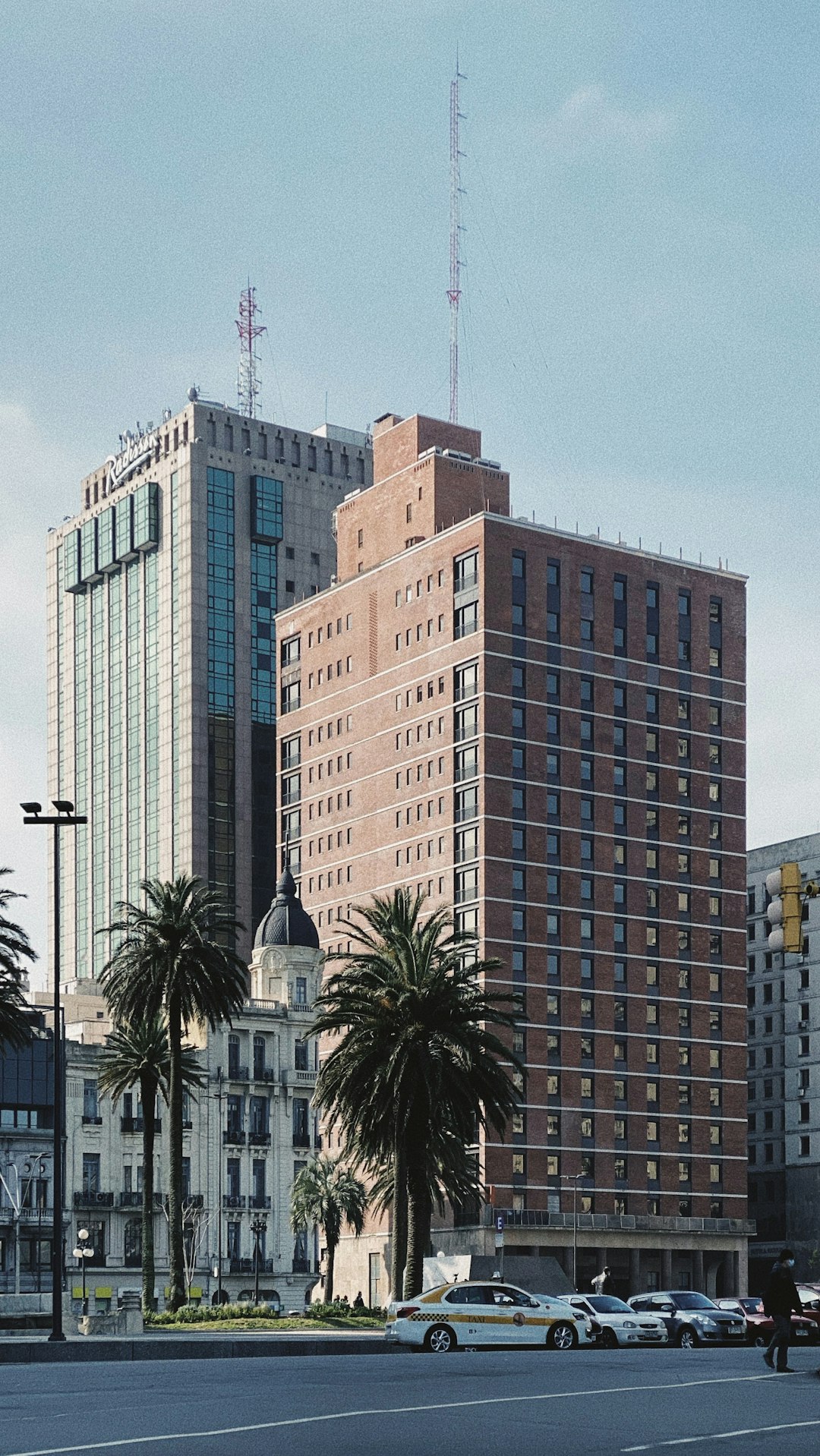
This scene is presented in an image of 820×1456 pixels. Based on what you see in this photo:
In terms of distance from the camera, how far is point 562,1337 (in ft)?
171

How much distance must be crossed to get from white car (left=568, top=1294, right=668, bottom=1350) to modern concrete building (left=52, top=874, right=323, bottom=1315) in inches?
2374

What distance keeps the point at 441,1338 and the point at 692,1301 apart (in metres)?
→ 19.3

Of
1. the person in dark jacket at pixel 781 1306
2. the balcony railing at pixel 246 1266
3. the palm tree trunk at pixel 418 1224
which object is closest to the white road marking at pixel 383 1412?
the person in dark jacket at pixel 781 1306

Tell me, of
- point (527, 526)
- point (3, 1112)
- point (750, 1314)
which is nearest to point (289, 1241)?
point (3, 1112)

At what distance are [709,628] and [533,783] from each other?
20483 mm

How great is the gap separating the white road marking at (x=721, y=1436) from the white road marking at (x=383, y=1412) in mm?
122

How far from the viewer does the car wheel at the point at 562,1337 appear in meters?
52.1

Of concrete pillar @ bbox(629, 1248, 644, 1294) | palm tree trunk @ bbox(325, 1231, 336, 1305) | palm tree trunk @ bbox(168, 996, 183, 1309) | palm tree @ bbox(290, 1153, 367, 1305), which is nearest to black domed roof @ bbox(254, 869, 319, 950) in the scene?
palm tree @ bbox(290, 1153, 367, 1305)

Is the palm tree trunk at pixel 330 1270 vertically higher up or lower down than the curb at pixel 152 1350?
lower down

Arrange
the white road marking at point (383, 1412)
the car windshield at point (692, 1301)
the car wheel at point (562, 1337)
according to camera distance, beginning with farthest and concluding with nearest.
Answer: the car windshield at point (692, 1301) < the car wheel at point (562, 1337) < the white road marking at point (383, 1412)

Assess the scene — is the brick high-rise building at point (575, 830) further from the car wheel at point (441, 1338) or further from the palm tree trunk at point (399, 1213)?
the car wheel at point (441, 1338)

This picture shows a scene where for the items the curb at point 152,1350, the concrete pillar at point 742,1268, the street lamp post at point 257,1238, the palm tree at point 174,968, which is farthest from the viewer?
the concrete pillar at point 742,1268

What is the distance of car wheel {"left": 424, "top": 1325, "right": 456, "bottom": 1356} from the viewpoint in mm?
48938

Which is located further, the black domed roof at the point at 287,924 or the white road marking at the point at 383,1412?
the black domed roof at the point at 287,924
